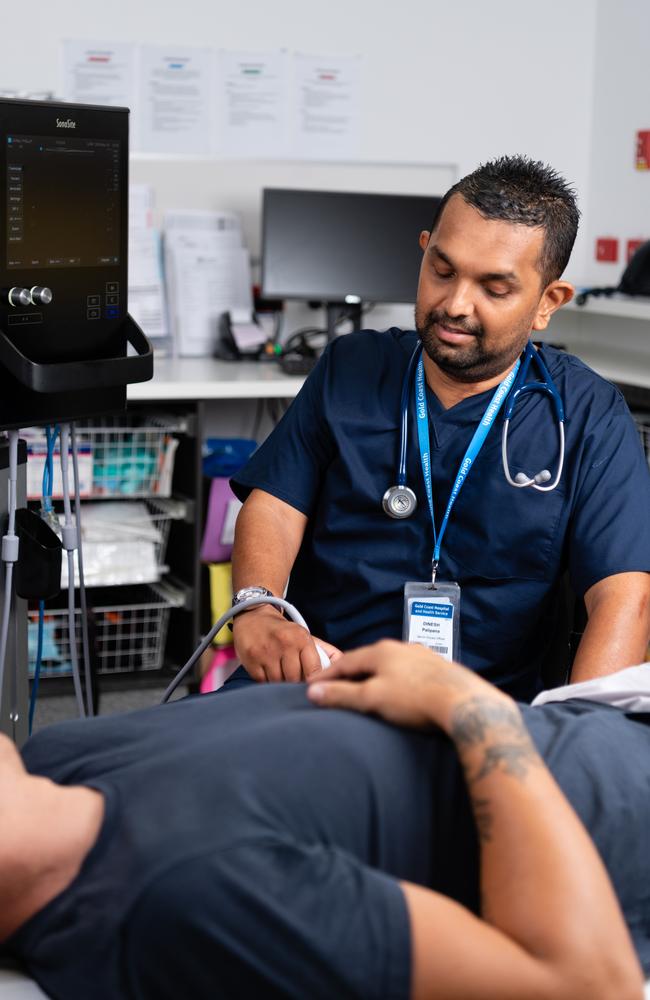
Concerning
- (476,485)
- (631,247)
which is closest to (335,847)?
(476,485)

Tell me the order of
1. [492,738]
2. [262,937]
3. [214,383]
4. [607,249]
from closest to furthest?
[262,937], [492,738], [214,383], [607,249]

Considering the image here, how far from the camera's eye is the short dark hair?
1631 mm

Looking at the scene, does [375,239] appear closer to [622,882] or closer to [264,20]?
[264,20]

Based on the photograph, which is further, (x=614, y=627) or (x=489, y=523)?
(x=489, y=523)

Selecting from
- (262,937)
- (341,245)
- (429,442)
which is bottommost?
(262,937)

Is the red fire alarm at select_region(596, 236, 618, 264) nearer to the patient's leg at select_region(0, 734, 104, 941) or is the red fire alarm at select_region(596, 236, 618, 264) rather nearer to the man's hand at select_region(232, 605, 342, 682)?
the man's hand at select_region(232, 605, 342, 682)

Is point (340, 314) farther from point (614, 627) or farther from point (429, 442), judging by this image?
point (614, 627)

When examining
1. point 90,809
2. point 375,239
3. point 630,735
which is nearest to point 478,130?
point 375,239

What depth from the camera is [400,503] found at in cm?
172

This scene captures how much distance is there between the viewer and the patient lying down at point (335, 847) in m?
0.90

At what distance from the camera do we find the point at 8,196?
1595 mm

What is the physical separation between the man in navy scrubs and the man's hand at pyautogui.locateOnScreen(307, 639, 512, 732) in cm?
45

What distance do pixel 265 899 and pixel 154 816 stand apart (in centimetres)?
13

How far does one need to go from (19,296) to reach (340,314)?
6.29ft
